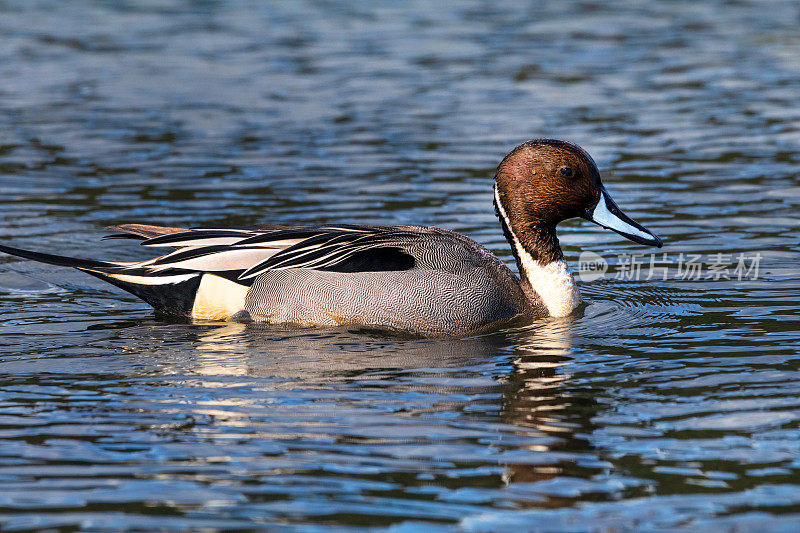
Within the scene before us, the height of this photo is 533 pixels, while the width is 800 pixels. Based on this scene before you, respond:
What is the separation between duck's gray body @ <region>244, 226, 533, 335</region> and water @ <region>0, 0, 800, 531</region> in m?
0.17

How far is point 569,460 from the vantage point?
5.16 m

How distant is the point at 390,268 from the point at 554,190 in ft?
3.90

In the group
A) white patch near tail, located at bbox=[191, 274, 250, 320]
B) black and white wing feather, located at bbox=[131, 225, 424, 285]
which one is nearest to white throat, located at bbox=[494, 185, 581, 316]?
black and white wing feather, located at bbox=[131, 225, 424, 285]

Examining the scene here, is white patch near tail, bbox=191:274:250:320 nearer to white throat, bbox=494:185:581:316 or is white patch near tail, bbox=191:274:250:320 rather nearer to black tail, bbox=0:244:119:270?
black tail, bbox=0:244:119:270

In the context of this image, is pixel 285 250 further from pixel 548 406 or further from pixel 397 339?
pixel 548 406

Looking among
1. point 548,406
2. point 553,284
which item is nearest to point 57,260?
point 553,284

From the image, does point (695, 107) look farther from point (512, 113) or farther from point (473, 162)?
point (473, 162)

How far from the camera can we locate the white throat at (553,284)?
311 inches

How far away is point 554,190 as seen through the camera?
310 inches

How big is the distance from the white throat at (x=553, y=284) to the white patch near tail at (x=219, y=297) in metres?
1.79

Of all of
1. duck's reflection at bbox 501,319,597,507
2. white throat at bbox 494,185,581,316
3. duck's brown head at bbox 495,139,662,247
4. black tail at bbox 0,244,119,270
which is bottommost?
duck's reflection at bbox 501,319,597,507

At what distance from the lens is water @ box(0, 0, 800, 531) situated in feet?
15.9

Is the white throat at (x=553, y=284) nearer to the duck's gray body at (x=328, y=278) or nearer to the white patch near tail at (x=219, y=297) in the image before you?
the duck's gray body at (x=328, y=278)

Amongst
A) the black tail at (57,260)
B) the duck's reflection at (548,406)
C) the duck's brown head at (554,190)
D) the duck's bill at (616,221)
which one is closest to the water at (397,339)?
the duck's reflection at (548,406)
